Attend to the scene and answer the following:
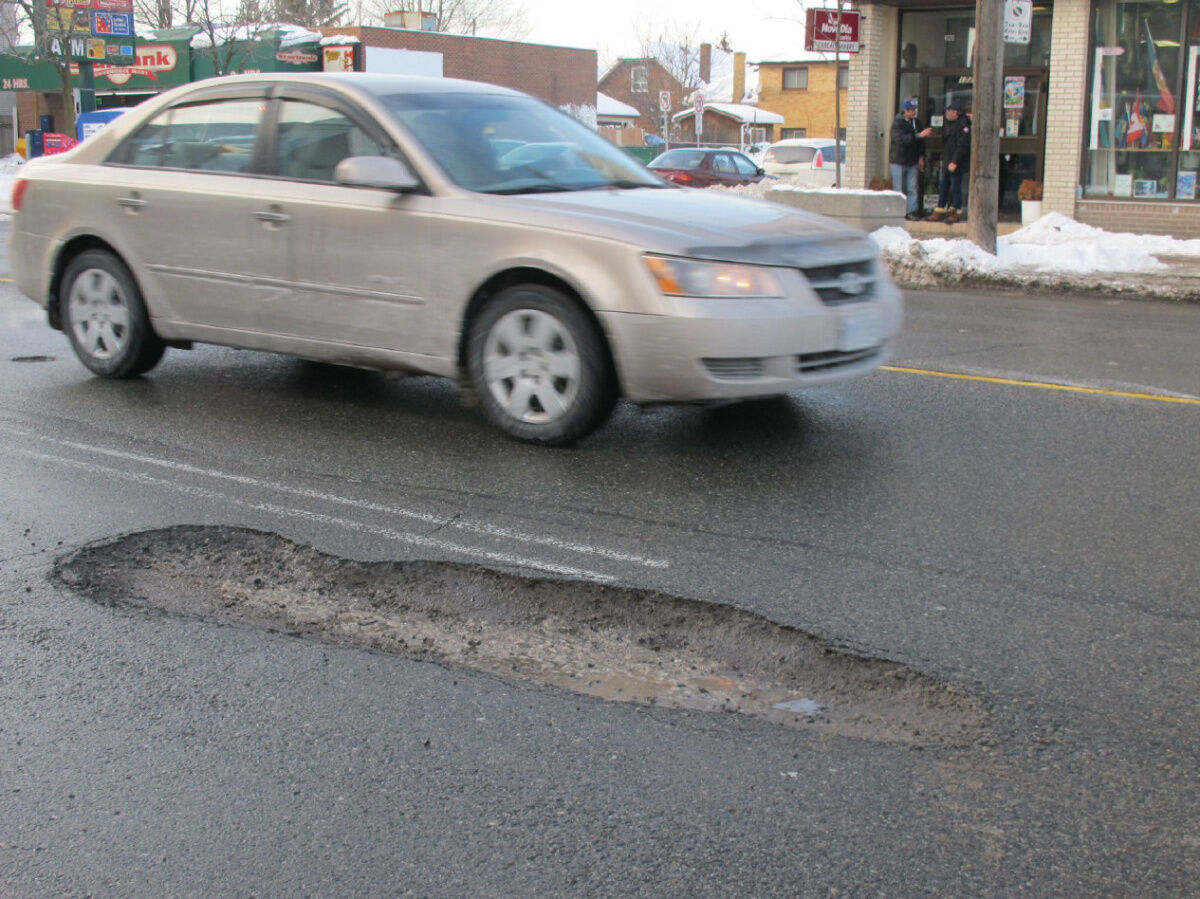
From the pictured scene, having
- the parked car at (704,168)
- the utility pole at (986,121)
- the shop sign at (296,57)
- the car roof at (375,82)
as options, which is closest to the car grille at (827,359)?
the car roof at (375,82)

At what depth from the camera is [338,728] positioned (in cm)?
334

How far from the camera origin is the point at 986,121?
14.6 metres

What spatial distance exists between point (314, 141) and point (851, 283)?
282 centimetres

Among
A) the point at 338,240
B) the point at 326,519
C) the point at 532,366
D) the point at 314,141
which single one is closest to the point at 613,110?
the point at 314,141

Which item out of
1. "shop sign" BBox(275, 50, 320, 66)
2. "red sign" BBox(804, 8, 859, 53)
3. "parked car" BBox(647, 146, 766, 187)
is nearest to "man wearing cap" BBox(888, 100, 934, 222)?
"red sign" BBox(804, 8, 859, 53)

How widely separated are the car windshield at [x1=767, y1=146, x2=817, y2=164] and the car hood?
2475 cm

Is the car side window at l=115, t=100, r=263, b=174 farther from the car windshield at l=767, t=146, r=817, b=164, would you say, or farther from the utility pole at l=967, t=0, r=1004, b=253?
the car windshield at l=767, t=146, r=817, b=164

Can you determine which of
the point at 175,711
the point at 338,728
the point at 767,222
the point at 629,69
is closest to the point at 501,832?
the point at 338,728

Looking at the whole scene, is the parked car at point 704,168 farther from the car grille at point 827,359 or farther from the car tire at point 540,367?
the car tire at point 540,367

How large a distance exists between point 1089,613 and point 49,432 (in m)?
4.89

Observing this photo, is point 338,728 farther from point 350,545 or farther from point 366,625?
point 350,545

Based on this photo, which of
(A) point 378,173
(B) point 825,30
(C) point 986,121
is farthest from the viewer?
(B) point 825,30

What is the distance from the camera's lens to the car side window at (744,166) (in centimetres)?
2794

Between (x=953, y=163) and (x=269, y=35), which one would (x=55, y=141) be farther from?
(x=953, y=163)
